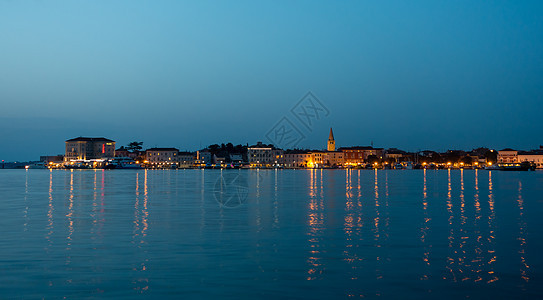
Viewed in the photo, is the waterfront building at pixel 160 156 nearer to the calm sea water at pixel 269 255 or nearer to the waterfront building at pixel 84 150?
the waterfront building at pixel 84 150

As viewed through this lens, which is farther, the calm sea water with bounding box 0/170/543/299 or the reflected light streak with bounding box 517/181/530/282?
the reflected light streak with bounding box 517/181/530/282

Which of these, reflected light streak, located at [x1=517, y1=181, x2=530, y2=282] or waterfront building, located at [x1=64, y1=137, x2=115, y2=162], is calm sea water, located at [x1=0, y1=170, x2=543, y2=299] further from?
waterfront building, located at [x1=64, y1=137, x2=115, y2=162]

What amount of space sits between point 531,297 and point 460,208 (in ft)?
63.1

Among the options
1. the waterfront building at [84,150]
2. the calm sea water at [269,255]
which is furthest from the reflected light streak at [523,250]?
the waterfront building at [84,150]

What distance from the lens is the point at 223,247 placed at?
14.7 metres

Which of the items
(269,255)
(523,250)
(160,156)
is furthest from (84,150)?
(523,250)

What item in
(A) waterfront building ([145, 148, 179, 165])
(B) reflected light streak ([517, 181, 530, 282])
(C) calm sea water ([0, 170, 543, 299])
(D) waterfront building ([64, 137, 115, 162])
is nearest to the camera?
(C) calm sea water ([0, 170, 543, 299])

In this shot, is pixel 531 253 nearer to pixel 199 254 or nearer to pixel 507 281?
pixel 507 281

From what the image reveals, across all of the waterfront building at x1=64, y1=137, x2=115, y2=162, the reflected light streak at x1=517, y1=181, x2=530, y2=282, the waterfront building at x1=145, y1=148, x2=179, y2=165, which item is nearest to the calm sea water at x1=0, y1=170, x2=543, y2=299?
the reflected light streak at x1=517, y1=181, x2=530, y2=282

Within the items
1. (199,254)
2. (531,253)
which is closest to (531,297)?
(531,253)

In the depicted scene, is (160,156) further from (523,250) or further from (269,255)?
(523,250)

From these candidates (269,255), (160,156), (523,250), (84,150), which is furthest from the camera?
(160,156)

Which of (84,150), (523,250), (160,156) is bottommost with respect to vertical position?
(523,250)

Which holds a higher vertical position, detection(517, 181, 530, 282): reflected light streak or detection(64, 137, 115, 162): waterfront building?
detection(64, 137, 115, 162): waterfront building
